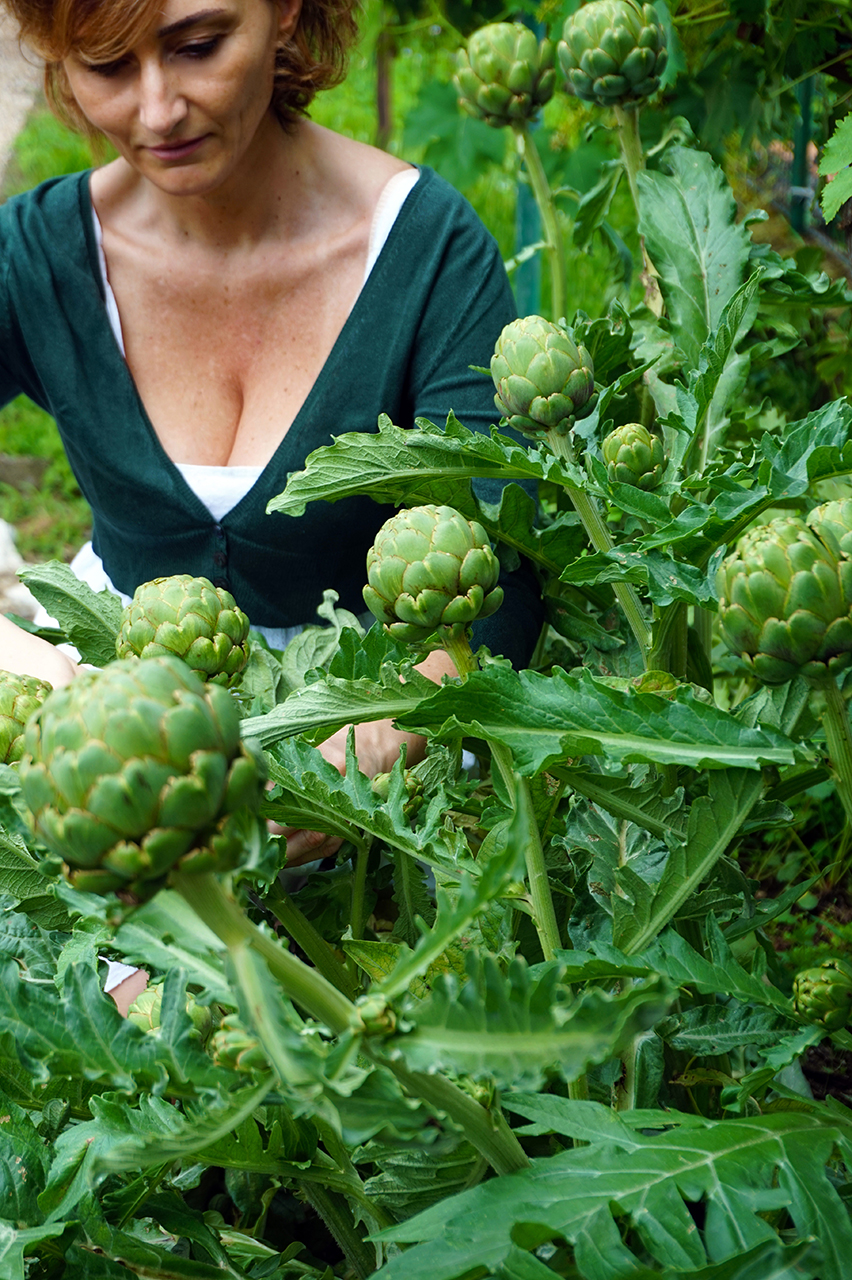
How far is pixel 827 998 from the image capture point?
0.62 meters

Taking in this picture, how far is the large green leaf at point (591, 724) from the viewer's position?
1.80ft

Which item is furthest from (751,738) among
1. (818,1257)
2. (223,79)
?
(223,79)

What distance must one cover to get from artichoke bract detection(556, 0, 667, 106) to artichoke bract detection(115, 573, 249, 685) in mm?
550

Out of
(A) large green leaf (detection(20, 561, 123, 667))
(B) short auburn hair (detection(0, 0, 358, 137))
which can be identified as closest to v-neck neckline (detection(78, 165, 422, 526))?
(B) short auburn hair (detection(0, 0, 358, 137))

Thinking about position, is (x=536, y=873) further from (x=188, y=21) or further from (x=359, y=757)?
(x=188, y=21)

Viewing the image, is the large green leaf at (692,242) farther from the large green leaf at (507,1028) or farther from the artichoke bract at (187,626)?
the large green leaf at (507,1028)

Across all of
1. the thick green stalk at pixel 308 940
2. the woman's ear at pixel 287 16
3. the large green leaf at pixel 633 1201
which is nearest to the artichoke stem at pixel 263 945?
the large green leaf at pixel 633 1201

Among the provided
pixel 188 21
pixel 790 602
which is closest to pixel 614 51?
pixel 188 21

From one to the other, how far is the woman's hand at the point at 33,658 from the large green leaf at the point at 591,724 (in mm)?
443

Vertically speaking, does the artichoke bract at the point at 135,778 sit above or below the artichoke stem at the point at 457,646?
above

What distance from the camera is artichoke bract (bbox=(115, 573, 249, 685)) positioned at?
67cm

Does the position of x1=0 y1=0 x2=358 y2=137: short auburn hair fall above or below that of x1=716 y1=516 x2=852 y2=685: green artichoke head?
above

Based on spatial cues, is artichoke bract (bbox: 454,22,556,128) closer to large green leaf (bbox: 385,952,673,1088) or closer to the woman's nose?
the woman's nose

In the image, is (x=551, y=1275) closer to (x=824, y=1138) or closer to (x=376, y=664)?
(x=824, y=1138)
